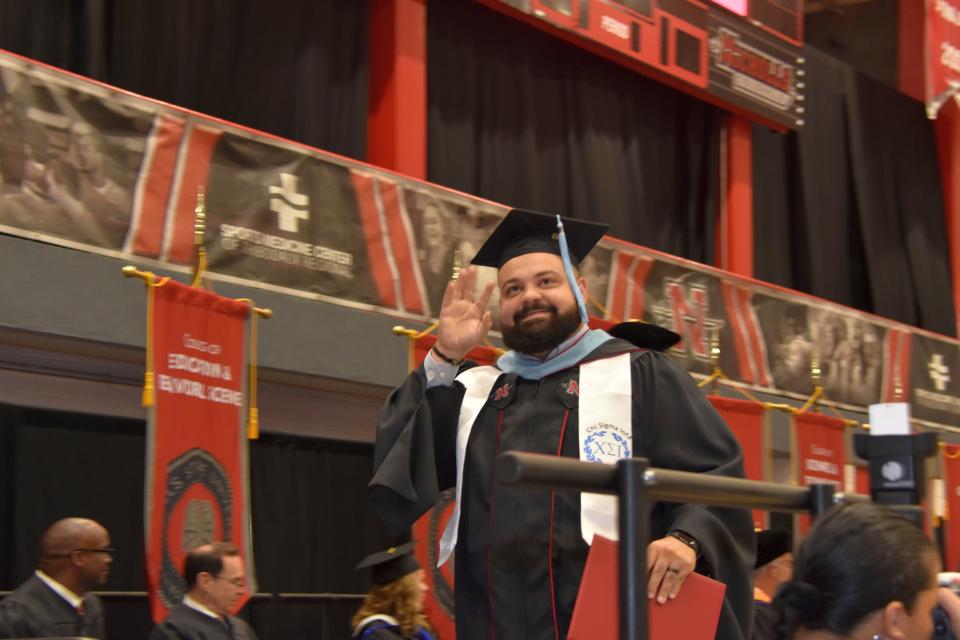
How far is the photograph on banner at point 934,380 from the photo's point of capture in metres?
12.3

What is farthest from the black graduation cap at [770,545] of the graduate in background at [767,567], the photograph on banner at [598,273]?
the photograph on banner at [598,273]

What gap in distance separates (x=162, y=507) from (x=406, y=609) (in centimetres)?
124

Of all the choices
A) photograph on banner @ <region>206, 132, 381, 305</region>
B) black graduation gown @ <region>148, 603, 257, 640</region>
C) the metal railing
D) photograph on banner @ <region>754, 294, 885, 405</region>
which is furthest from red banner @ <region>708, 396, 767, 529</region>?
the metal railing

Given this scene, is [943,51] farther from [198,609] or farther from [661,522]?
[661,522]

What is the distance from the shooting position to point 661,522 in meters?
3.05

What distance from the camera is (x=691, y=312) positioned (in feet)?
33.5

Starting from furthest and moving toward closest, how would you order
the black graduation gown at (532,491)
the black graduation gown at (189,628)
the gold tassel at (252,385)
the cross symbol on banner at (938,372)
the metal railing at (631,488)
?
the cross symbol on banner at (938,372) → the gold tassel at (252,385) → the black graduation gown at (189,628) → the black graduation gown at (532,491) → the metal railing at (631,488)

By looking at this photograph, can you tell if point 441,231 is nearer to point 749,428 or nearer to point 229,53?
point 229,53

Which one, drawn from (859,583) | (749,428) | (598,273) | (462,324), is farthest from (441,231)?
(859,583)

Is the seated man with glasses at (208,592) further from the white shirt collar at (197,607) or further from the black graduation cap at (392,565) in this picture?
the black graduation cap at (392,565)

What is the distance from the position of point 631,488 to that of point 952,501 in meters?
9.62

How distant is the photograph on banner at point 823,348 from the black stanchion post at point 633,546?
9.17 meters

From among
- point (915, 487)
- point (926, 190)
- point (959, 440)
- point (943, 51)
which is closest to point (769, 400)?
point (959, 440)

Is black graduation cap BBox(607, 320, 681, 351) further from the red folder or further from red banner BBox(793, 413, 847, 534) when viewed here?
red banner BBox(793, 413, 847, 534)
